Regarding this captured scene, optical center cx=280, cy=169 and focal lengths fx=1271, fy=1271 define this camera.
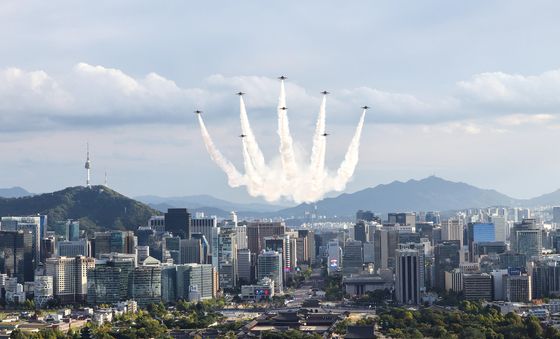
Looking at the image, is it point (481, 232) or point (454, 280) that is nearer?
point (454, 280)

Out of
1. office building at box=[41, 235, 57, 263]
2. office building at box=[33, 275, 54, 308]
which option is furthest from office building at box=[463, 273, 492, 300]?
office building at box=[41, 235, 57, 263]

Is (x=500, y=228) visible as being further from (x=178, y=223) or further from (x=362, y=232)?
(x=178, y=223)

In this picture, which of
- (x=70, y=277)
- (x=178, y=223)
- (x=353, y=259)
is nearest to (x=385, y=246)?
(x=353, y=259)

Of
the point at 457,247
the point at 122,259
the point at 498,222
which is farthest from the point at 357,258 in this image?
the point at 498,222

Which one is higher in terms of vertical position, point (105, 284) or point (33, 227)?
point (33, 227)

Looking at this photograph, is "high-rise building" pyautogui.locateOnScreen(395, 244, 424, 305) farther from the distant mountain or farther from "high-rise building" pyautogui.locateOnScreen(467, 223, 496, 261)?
the distant mountain

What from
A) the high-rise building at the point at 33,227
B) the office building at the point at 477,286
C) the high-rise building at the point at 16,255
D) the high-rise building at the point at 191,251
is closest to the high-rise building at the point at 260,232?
the high-rise building at the point at 191,251

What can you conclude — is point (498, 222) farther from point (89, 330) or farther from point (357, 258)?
point (89, 330)

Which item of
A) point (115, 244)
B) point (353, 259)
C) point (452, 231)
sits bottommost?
point (353, 259)
